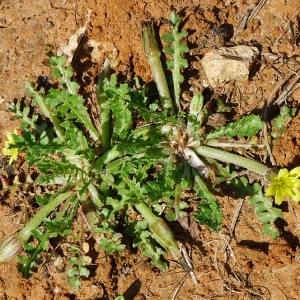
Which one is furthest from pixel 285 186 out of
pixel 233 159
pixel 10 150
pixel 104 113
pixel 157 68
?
pixel 10 150

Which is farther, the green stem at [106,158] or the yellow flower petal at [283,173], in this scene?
the green stem at [106,158]

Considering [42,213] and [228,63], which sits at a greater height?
[228,63]

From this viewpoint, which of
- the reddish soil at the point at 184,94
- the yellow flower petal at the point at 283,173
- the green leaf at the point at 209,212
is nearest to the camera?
the yellow flower petal at the point at 283,173

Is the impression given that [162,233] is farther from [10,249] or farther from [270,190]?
[10,249]

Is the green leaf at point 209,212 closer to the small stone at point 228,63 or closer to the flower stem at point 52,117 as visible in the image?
the small stone at point 228,63

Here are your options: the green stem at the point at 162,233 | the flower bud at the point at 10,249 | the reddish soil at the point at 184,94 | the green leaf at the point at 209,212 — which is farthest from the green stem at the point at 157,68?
the flower bud at the point at 10,249

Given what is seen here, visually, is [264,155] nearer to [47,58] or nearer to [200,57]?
[200,57]
